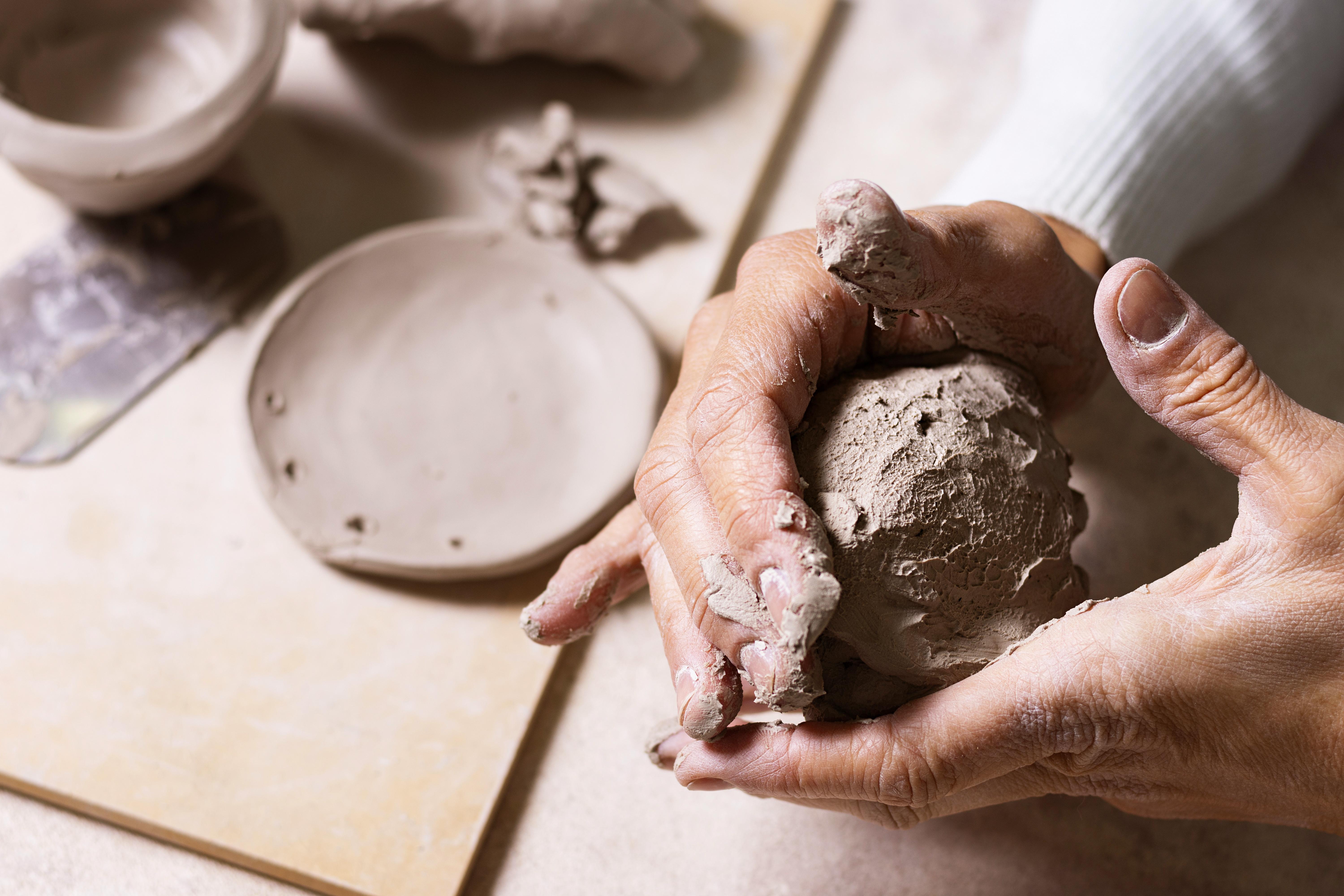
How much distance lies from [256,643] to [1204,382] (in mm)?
1661

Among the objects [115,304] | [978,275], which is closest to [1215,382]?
[978,275]

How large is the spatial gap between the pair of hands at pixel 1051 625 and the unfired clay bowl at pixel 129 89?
1276 mm

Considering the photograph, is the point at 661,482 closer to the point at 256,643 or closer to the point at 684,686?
the point at 684,686

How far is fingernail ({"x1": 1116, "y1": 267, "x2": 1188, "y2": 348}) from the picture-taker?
1059mm

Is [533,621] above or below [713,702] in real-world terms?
below

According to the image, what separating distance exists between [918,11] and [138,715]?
2650mm

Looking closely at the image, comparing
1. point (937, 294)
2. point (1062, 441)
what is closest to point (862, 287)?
point (937, 294)

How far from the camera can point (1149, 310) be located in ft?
3.49

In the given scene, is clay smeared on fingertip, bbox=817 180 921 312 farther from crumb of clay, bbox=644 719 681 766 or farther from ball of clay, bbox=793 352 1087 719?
crumb of clay, bbox=644 719 681 766

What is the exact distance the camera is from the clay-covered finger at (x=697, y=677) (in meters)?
1.14

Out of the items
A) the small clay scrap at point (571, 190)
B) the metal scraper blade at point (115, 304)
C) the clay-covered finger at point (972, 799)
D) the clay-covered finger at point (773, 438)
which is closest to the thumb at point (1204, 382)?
the clay-covered finger at point (773, 438)

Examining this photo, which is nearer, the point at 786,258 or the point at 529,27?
the point at 786,258

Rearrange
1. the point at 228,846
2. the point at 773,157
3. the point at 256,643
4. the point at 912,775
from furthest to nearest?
1. the point at 773,157
2. the point at 256,643
3. the point at 228,846
4. the point at 912,775

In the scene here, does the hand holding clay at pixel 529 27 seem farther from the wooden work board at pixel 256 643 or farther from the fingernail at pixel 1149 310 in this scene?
the fingernail at pixel 1149 310
